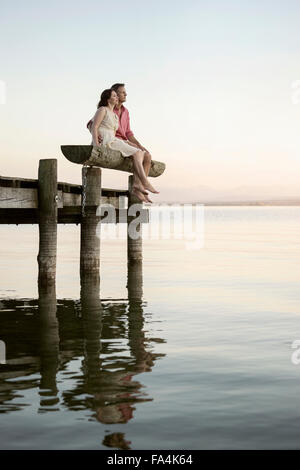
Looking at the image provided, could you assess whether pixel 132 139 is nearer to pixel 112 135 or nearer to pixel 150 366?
pixel 112 135

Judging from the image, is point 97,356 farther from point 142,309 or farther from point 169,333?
point 142,309

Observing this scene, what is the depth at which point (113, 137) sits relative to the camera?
13461 millimetres

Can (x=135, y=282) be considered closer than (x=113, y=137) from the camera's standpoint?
No

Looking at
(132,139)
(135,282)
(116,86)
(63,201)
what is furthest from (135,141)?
(135,282)

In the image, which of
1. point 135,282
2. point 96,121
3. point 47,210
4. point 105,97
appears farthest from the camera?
point 135,282

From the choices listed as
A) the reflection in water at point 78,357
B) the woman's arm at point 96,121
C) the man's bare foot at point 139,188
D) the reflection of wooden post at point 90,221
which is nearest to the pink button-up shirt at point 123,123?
the woman's arm at point 96,121

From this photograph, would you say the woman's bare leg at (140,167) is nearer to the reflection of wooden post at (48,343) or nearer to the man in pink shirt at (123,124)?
the man in pink shirt at (123,124)

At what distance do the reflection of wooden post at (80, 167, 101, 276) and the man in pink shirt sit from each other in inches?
61.5

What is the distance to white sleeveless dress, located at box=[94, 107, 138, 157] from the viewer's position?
13250mm

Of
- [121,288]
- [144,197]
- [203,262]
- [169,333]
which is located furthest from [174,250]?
[169,333]

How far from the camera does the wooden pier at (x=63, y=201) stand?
43.3ft

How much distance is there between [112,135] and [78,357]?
18.8 ft

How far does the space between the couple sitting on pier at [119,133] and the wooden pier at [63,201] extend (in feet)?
0.70

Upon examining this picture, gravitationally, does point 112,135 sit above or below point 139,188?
above
